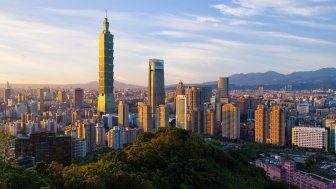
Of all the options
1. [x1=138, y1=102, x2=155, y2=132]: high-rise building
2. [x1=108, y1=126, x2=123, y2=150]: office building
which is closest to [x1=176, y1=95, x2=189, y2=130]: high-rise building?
[x1=138, y1=102, x2=155, y2=132]: high-rise building

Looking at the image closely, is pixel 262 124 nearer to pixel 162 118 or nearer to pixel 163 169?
pixel 162 118

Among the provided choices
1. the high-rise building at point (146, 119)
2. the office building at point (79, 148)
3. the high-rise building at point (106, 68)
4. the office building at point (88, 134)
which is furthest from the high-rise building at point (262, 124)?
the high-rise building at point (106, 68)

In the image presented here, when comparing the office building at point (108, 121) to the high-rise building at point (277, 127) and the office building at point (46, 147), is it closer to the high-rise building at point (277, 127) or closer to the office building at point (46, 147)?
the high-rise building at point (277, 127)

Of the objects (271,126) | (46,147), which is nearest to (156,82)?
(271,126)

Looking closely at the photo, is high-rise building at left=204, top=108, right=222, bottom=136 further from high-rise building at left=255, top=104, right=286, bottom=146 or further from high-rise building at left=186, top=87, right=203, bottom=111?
high-rise building at left=186, top=87, right=203, bottom=111

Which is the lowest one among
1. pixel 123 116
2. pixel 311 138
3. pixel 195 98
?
pixel 311 138

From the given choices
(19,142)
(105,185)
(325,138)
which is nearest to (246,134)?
(325,138)
